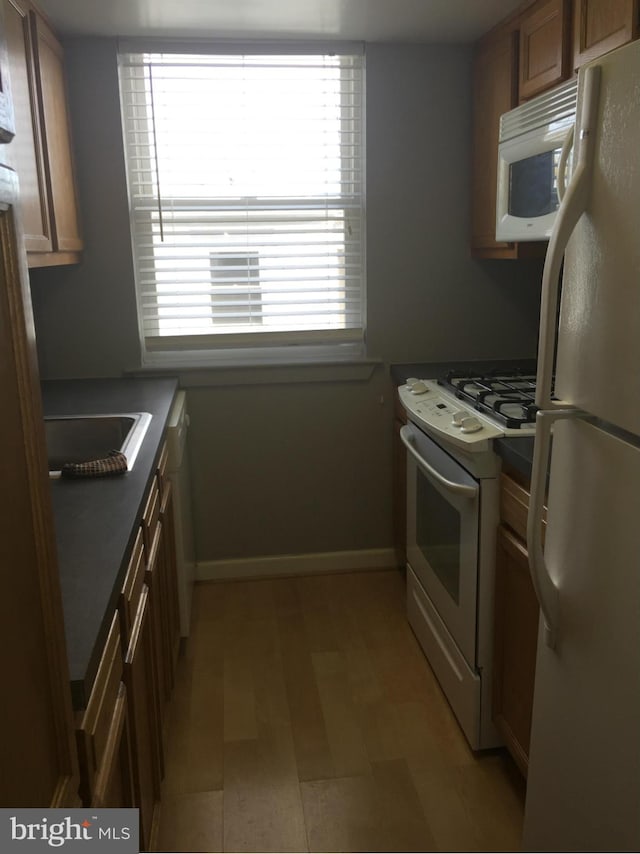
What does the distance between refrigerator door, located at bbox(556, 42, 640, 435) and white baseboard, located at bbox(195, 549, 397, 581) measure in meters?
2.21

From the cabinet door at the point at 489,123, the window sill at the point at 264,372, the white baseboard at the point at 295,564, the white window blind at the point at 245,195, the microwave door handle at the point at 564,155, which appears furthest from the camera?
the white baseboard at the point at 295,564

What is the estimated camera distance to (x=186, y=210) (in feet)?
9.75

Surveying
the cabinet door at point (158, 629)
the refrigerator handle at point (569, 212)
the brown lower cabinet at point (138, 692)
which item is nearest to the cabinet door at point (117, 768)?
the brown lower cabinet at point (138, 692)

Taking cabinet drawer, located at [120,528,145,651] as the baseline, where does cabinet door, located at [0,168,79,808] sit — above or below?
above

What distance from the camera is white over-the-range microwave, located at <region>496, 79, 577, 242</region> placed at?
2.12m

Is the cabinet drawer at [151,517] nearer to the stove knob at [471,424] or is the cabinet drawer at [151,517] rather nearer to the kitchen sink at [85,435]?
the kitchen sink at [85,435]

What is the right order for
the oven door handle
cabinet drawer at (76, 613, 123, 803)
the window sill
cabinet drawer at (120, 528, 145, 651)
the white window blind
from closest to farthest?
1. cabinet drawer at (76, 613, 123, 803)
2. cabinet drawer at (120, 528, 145, 651)
3. the oven door handle
4. the white window blind
5. the window sill

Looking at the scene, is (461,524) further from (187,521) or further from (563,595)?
(187,521)

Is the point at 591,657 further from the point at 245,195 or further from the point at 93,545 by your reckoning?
the point at 245,195

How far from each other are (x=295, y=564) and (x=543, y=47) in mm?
2252

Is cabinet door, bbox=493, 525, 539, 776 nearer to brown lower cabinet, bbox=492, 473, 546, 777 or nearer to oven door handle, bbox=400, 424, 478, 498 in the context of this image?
brown lower cabinet, bbox=492, 473, 546, 777

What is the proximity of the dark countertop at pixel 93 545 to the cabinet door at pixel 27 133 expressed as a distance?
24.9 inches

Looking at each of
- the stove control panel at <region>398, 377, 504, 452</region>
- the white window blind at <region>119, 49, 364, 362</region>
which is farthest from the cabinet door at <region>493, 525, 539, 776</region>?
the white window blind at <region>119, 49, 364, 362</region>

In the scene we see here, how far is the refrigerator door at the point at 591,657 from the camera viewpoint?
1.14 metres
